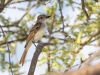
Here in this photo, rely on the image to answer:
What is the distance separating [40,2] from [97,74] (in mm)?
3473

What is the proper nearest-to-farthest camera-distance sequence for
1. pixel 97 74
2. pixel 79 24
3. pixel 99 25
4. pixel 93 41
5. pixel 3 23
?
pixel 97 74 < pixel 99 25 < pixel 93 41 < pixel 79 24 < pixel 3 23

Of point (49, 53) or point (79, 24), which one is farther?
point (79, 24)

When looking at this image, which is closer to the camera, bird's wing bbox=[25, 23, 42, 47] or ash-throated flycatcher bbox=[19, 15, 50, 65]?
ash-throated flycatcher bbox=[19, 15, 50, 65]

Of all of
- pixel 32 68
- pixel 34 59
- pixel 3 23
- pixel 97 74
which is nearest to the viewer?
pixel 97 74

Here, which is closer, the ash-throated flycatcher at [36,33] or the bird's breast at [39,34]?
the ash-throated flycatcher at [36,33]

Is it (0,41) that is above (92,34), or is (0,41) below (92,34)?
below

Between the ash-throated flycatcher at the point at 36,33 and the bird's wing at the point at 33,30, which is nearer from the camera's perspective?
Answer: the ash-throated flycatcher at the point at 36,33

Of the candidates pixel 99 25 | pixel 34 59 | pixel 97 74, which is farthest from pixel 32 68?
pixel 99 25

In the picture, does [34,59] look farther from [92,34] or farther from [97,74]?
[92,34]

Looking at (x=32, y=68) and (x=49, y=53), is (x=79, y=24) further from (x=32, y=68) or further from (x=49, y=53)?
(x=32, y=68)

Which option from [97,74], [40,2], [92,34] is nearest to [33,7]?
[40,2]

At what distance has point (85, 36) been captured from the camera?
12.2 ft

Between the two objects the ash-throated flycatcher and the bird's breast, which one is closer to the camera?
the ash-throated flycatcher

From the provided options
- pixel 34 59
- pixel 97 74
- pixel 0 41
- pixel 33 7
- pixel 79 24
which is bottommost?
pixel 0 41
